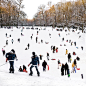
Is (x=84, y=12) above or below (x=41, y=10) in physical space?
below

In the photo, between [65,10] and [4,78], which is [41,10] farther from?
[4,78]

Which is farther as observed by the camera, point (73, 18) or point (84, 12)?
point (73, 18)

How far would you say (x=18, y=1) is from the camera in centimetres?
5131

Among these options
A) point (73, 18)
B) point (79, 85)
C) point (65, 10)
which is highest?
point (65, 10)

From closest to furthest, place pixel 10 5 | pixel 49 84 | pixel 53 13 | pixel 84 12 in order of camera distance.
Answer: pixel 49 84 < pixel 84 12 < pixel 10 5 < pixel 53 13

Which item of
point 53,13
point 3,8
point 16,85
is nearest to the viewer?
point 16,85

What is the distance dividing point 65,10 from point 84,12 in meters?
11.6

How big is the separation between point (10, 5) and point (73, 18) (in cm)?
2378

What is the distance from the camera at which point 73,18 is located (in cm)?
5203

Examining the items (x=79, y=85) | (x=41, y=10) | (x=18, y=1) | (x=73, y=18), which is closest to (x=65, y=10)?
(x=73, y=18)

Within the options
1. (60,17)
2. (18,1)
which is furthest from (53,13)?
(18,1)

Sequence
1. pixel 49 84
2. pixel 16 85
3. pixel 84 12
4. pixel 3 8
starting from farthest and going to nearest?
pixel 3 8 < pixel 84 12 < pixel 49 84 < pixel 16 85

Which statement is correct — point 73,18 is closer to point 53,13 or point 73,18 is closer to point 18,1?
point 53,13

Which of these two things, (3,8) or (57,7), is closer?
(3,8)
